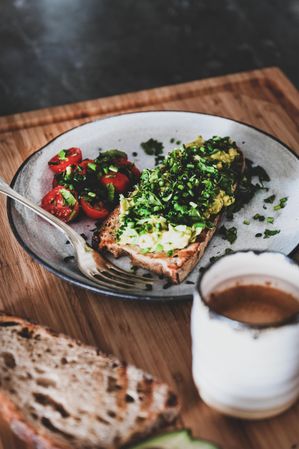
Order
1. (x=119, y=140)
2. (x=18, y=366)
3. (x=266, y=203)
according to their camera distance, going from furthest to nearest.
→ (x=119, y=140)
(x=266, y=203)
(x=18, y=366)

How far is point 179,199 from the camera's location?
7.80 ft

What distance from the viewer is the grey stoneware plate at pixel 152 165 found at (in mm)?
2256

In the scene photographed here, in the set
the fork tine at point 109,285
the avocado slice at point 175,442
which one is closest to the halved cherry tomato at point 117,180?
the fork tine at point 109,285

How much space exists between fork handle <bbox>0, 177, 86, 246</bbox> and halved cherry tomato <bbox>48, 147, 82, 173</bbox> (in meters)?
0.27

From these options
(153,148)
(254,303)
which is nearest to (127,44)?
(153,148)

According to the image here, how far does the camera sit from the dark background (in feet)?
16.8

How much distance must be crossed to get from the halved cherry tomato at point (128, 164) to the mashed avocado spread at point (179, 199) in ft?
0.38

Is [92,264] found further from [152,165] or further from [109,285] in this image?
[152,165]

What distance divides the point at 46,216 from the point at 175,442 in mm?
1083

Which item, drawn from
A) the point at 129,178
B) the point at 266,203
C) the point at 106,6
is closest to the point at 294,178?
the point at 266,203

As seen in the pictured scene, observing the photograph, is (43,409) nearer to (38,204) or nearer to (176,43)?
(38,204)

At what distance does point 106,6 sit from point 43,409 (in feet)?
16.6

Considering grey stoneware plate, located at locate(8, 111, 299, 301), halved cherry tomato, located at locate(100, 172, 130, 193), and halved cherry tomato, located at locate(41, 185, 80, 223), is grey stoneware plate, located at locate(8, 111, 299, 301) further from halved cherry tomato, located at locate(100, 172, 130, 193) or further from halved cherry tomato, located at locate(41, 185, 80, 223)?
halved cherry tomato, located at locate(100, 172, 130, 193)

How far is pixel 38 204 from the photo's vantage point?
2.58m
